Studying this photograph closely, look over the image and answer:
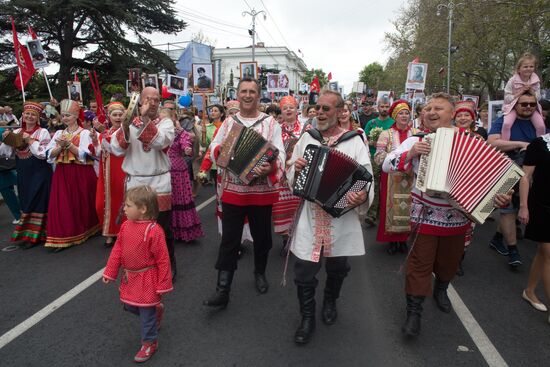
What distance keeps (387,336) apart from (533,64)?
3.70 metres

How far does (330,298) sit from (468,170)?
4.97ft

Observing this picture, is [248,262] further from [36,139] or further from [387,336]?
[36,139]

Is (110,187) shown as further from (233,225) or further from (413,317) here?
(413,317)

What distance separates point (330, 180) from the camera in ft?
8.50

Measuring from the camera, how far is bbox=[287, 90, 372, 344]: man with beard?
2.80 meters

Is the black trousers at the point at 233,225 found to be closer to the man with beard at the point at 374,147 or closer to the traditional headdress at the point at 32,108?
the man with beard at the point at 374,147

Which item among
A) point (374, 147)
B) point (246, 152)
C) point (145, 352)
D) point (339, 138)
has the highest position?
point (339, 138)

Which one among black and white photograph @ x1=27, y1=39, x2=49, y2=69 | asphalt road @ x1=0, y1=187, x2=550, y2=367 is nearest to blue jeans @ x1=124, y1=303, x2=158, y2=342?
asphalt road @ x1=0, y1=187, x2=550, y2=367

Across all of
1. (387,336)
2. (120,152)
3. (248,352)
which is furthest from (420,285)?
(120,152)

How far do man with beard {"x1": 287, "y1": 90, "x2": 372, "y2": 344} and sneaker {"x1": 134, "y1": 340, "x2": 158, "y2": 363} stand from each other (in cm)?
108

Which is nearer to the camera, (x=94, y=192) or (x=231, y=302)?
(x=231, y=302)

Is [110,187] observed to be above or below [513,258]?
above

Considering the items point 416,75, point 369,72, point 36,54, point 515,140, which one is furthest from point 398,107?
point 369,72

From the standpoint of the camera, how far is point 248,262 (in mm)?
4574
